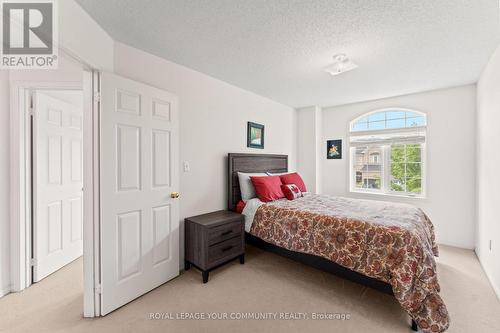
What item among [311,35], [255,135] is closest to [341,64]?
[311,35]

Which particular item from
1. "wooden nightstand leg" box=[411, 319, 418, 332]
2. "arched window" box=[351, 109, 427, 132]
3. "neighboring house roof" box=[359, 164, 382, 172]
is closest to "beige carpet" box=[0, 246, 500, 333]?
"wooden nightstand leg" box=[411, 319, 418, 332]

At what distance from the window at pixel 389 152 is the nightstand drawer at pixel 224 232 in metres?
2.84

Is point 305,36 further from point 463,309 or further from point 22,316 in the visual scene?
point 22,316

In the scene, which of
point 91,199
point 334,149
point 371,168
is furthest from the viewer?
point 334,149

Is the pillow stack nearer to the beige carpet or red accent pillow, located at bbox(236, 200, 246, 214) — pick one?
red accent pillow, located at bbox(236, 200, 246, 214)

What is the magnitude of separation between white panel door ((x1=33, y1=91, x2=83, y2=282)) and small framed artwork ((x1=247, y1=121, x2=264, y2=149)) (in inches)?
92.7

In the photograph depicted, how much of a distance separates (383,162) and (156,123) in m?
3.95

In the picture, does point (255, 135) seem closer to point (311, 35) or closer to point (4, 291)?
point (311, 35)

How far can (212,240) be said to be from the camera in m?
2.33

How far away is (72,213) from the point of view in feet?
8.71

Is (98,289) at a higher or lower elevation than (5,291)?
higher

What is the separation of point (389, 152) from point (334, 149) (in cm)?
98

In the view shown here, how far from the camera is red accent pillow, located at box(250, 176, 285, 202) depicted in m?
2.93

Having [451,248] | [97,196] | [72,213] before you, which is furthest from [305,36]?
[451,248]
